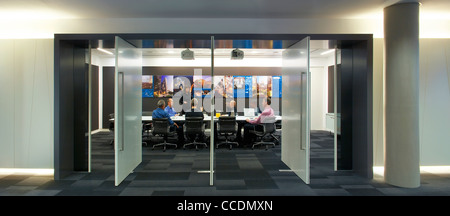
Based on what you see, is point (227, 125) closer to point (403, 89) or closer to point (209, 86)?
point (209, 86)

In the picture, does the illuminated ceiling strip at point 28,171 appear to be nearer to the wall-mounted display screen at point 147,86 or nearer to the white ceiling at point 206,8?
the white ceiling at point 206,8

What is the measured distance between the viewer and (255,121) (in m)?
7.33

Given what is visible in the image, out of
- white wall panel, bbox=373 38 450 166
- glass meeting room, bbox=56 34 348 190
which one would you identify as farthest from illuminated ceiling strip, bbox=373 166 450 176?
glass meeting room, bbox=56 34 348 190

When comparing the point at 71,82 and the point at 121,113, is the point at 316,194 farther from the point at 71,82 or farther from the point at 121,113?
the point at 71,82

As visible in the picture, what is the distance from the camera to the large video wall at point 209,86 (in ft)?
34.2

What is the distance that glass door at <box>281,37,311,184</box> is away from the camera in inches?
167

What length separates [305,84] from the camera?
14.2 ft

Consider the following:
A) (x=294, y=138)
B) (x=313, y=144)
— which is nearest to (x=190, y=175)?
(x=294, y=138)

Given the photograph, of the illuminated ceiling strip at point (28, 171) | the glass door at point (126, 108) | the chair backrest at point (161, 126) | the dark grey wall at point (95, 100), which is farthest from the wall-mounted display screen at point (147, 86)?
the illuminated ceiling strip at point (28, 171)

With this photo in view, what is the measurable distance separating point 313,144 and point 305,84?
162 inches

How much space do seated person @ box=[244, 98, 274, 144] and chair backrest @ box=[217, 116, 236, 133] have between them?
1.29 ft

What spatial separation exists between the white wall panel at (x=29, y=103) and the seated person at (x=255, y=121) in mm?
4364

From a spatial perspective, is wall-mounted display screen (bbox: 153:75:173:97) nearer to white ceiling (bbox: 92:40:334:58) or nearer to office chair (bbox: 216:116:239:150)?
white ceiling (bbox: 92:40:334:58)

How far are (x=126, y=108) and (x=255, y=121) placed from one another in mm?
3589
